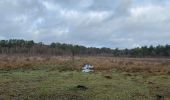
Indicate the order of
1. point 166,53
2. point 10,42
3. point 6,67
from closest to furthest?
point 6,67 → point 166,53 → point 10,42

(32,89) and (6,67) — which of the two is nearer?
(32,89)

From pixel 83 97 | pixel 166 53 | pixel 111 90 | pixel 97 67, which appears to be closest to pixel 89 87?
pixel 111 90

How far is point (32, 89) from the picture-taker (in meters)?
18.5

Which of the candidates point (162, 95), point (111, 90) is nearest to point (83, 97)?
point (111, 90)

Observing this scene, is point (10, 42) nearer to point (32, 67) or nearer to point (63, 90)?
point (32, 67)

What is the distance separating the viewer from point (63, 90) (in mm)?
18391

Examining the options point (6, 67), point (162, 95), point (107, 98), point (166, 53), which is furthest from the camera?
point (166, 53)

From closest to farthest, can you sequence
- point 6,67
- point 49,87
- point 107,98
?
point 107,98, point 49,87, point 6,67

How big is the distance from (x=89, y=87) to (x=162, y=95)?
12.9 feet

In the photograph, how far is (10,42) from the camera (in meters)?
175

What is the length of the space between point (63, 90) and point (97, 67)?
59.7 ft

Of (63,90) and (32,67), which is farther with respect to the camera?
(32,67)

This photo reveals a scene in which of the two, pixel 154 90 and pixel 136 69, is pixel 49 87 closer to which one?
pixel 154 90

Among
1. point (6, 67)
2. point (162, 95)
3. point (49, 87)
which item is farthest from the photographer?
point (6, 67)
